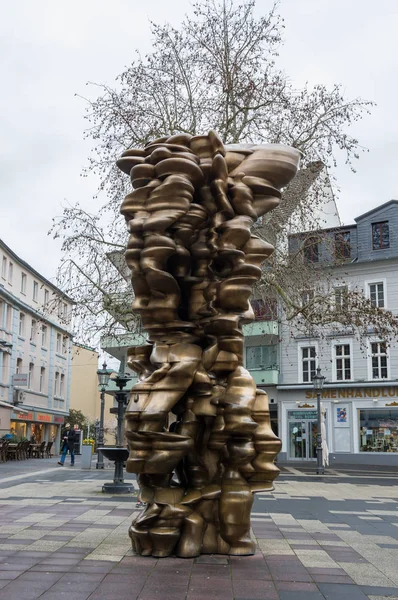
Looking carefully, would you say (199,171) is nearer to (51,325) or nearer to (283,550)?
(283,550)

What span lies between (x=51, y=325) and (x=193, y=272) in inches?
1520

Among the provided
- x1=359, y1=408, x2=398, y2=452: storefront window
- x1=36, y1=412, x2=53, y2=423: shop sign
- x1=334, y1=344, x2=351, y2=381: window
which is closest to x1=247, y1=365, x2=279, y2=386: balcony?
x1=334, y1=344, x2=351, y2=381: window

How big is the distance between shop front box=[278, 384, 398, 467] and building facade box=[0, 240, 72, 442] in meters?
12.3

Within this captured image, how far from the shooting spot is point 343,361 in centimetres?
3259

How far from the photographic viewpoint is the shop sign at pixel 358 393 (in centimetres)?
3099

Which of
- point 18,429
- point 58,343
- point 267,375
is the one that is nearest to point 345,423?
point 267,375

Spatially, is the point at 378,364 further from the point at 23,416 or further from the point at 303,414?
the point at 23,416

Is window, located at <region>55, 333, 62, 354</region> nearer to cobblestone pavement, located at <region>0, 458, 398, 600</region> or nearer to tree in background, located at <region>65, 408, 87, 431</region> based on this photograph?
tree in background, located at <region>65, 408, 87, 431</region>

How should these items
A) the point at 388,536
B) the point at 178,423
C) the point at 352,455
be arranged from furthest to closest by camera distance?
the point at 352,455, the point at 388,536, the point at 178,423

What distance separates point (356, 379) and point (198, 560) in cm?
2717

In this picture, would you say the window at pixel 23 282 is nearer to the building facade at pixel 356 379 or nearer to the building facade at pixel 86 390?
the building facade at pixel 356 379

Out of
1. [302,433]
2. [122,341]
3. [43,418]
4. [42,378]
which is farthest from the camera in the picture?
[42,378]

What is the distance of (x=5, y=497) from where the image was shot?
11516 mm

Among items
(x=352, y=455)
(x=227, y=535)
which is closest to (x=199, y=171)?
(x=227, y=535)
